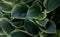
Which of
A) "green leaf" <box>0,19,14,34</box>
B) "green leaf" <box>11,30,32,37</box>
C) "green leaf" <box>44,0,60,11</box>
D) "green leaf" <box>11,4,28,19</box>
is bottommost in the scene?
"green leaf" <box>11,30,32,37</box>

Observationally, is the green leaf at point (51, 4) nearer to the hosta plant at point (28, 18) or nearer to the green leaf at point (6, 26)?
the hosta plant at point (28, 18)

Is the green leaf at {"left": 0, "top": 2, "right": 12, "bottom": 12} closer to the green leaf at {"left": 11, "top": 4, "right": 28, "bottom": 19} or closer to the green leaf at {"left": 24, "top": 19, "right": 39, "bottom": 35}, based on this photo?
the green leaf at {"left": 11, "top": 4, "right": 28, "bottom": 19}

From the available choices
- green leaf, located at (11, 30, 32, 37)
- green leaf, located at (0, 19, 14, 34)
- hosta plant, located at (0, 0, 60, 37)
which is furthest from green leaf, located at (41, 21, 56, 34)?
green leaf, located at (0, 19, 14, 34)

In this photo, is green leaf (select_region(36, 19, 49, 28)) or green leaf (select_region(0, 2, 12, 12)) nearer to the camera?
green leaf (select_region(36, 19, 49, 28))

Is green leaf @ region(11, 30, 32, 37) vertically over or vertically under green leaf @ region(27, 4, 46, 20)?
under

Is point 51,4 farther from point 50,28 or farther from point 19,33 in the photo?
point 19,33

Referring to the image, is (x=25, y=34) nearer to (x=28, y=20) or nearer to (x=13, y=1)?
(x=28, y=20)
